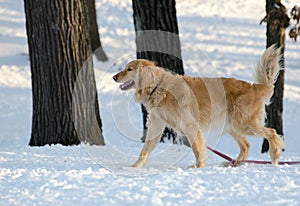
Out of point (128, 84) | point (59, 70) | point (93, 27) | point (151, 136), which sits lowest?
point (151, 136)

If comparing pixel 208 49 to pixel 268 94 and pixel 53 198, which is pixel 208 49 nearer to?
pixel 268 94

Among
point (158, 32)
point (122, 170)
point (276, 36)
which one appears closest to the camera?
point (122, 170)

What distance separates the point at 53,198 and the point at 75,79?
3028mm

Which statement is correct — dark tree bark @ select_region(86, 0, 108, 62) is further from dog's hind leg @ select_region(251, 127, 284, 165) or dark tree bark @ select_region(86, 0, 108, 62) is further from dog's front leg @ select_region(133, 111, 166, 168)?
dog's hind leg @ select_region(251, 127, 284, 165)

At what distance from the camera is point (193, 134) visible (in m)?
5.64

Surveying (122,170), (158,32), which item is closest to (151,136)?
(122,170)

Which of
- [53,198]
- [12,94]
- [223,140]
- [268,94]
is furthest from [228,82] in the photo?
[12,94]

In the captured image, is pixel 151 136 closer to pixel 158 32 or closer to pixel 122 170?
pixel 122 170

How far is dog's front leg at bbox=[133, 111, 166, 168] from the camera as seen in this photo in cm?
575

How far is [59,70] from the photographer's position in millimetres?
6992

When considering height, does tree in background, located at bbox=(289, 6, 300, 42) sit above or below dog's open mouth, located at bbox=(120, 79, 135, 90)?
above

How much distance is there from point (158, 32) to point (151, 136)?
256cm

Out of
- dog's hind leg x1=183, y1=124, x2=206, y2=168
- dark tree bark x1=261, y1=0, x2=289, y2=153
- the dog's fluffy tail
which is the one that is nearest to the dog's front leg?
dog's hind leg x1=183, y1=124, x2=206, y2=168

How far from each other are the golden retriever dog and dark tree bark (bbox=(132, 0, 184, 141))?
81.1 inches
